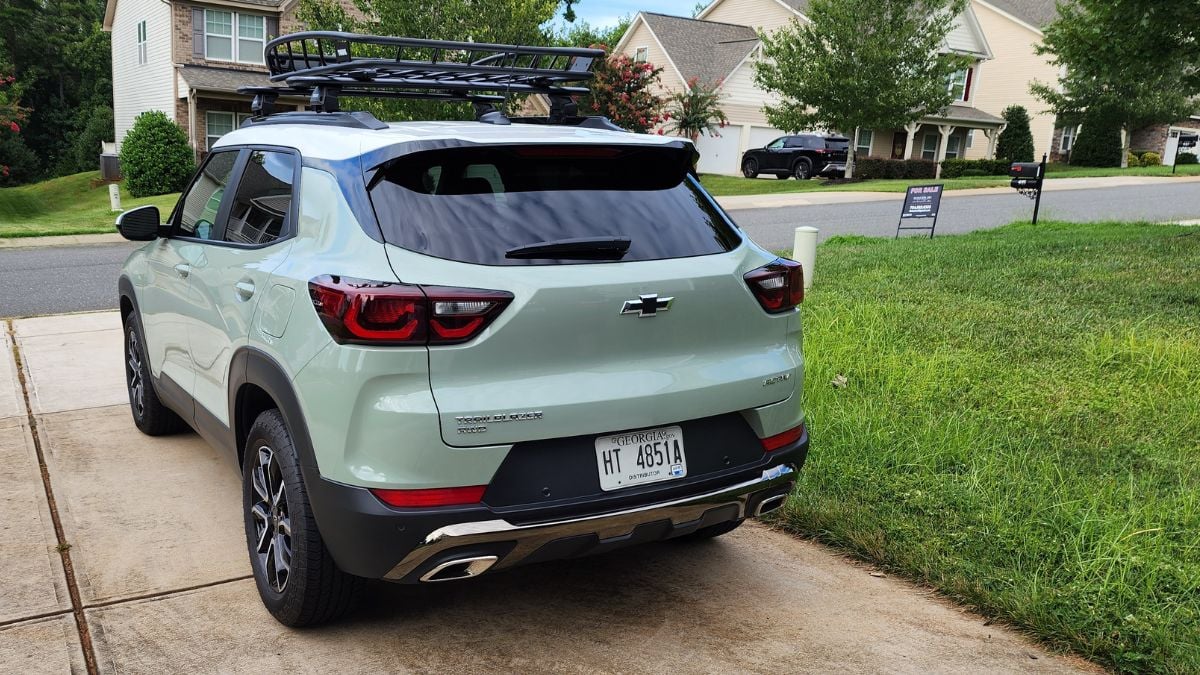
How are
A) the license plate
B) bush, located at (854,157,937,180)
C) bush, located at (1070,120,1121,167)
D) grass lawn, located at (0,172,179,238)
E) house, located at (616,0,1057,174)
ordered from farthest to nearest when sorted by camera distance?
bush, located at (1070,120,1121,167), house, located at (616,0,1057,174), bush, located at (854,157,937,180), grass lawn, located at (0,172,179,238), the license plate

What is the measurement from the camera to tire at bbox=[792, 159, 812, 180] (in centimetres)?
3350

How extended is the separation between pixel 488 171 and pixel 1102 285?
7144 millimetres

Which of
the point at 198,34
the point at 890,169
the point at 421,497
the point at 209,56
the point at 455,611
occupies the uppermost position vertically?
the point at 198,34

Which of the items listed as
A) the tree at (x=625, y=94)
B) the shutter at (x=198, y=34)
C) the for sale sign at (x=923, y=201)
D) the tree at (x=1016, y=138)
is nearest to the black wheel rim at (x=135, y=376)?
the for sale sign at (x=923, y=201)

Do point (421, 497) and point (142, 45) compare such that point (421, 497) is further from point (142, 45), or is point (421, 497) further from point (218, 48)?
point (142, 45)

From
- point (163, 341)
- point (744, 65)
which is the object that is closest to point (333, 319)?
point (163, 341)

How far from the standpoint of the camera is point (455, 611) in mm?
3717

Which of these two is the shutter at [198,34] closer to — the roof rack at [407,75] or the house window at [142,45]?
the house window at [142,45]

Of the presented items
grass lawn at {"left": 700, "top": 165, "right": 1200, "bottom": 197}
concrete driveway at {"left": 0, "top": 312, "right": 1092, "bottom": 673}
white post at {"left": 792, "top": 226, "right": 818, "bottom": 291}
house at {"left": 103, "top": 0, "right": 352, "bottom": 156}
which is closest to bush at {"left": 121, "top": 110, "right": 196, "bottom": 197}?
house at {"left": 103, "top": 0, "right": 352, "bottom": 156}

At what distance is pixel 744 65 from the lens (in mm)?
40375

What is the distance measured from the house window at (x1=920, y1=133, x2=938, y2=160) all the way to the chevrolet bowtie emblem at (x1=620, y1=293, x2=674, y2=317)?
42.3m

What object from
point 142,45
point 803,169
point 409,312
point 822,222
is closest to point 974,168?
point 803,169

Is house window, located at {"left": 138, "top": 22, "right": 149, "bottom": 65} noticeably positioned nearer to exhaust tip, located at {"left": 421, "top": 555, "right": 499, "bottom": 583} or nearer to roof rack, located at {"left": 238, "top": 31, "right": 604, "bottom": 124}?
roof rack, located at {"left": 238, "top": 31, "right": 604, "bottom": 124}

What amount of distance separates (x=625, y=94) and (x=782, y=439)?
1156 inches
